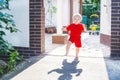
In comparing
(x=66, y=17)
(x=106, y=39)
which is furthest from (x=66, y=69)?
(x=66, y=17)

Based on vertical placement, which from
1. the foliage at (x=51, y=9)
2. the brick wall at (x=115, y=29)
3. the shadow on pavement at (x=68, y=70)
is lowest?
the shadow on pavement at (x=68, y=70)

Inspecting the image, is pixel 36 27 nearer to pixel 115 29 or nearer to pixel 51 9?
pixel 115 29

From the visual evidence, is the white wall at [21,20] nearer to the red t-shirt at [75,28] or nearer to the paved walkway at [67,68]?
the paved walkway at [67,68]

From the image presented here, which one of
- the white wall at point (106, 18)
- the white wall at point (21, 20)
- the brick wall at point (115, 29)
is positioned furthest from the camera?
the white wall at point (106, 18)

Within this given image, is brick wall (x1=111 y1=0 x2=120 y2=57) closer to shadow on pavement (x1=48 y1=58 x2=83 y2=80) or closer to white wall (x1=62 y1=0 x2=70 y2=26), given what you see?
shadow on pavement (x1=48 y1=58 x2=83 y2=80)

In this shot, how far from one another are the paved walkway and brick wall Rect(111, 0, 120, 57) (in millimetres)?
424

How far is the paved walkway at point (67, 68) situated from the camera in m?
6.98

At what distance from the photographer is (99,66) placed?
25.8 ft

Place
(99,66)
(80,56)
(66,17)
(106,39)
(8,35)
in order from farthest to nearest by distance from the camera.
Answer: (66,17) → (106,39) → (8,35) → (80,56) → (99,66)

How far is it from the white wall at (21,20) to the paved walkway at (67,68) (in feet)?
2.65

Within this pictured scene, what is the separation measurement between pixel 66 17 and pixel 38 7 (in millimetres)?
7902

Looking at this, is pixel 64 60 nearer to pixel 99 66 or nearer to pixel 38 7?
pixel 99 66

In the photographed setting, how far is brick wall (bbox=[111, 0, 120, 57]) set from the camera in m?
8.85

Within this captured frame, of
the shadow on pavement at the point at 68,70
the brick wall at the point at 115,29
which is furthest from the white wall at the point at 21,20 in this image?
the brick wall at the point at 115,29
